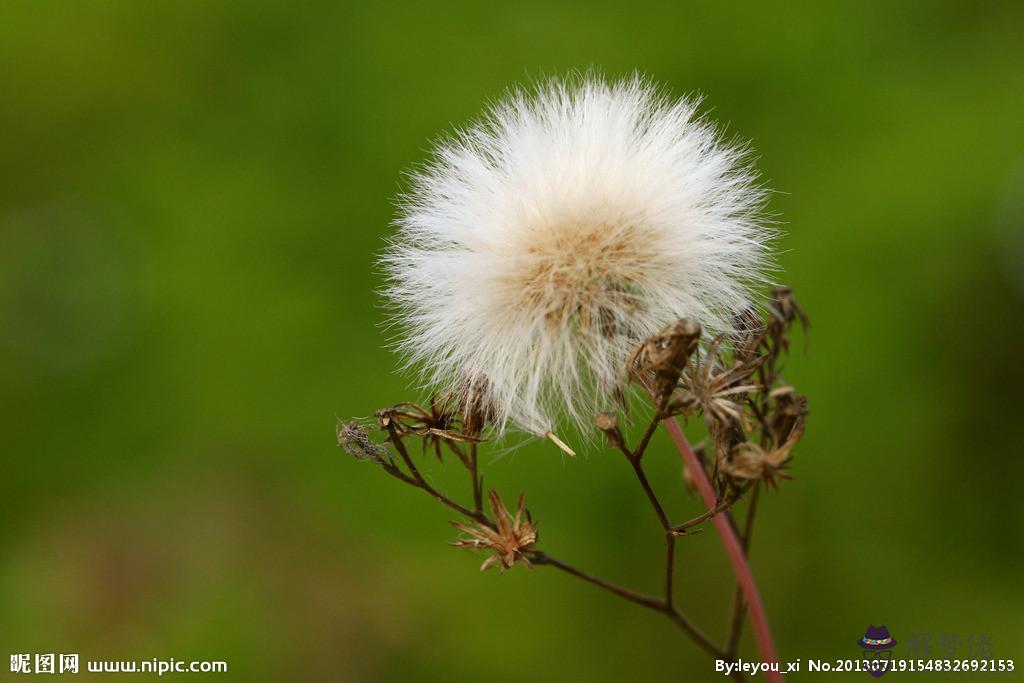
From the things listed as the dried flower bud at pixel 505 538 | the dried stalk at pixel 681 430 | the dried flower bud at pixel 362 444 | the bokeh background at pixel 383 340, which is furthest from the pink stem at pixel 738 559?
the bokeh background at pixel 383 340

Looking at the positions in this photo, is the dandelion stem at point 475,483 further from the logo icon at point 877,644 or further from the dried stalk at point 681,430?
the logo icon at point 877,644

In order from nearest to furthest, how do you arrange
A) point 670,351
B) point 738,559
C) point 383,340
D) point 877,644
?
point 670,351, point 738,559, point 877,644, point 383,340

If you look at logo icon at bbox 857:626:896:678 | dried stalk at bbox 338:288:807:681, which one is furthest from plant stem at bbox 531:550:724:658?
logo icon at bbox 857:626:896:678

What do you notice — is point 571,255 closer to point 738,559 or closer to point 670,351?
point 670,351

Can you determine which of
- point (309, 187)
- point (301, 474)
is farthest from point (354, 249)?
point (301, 474)

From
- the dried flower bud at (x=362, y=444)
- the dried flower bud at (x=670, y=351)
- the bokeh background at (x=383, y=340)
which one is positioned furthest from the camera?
the bokeh background at (x=383, y=340)

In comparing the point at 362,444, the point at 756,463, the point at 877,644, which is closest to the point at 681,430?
the point at 756,463

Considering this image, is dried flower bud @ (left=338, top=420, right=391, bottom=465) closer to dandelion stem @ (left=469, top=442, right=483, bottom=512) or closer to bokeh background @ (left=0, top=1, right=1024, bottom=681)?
dandelion stem @ (left=469, top=442, right=483, bottom=512)
